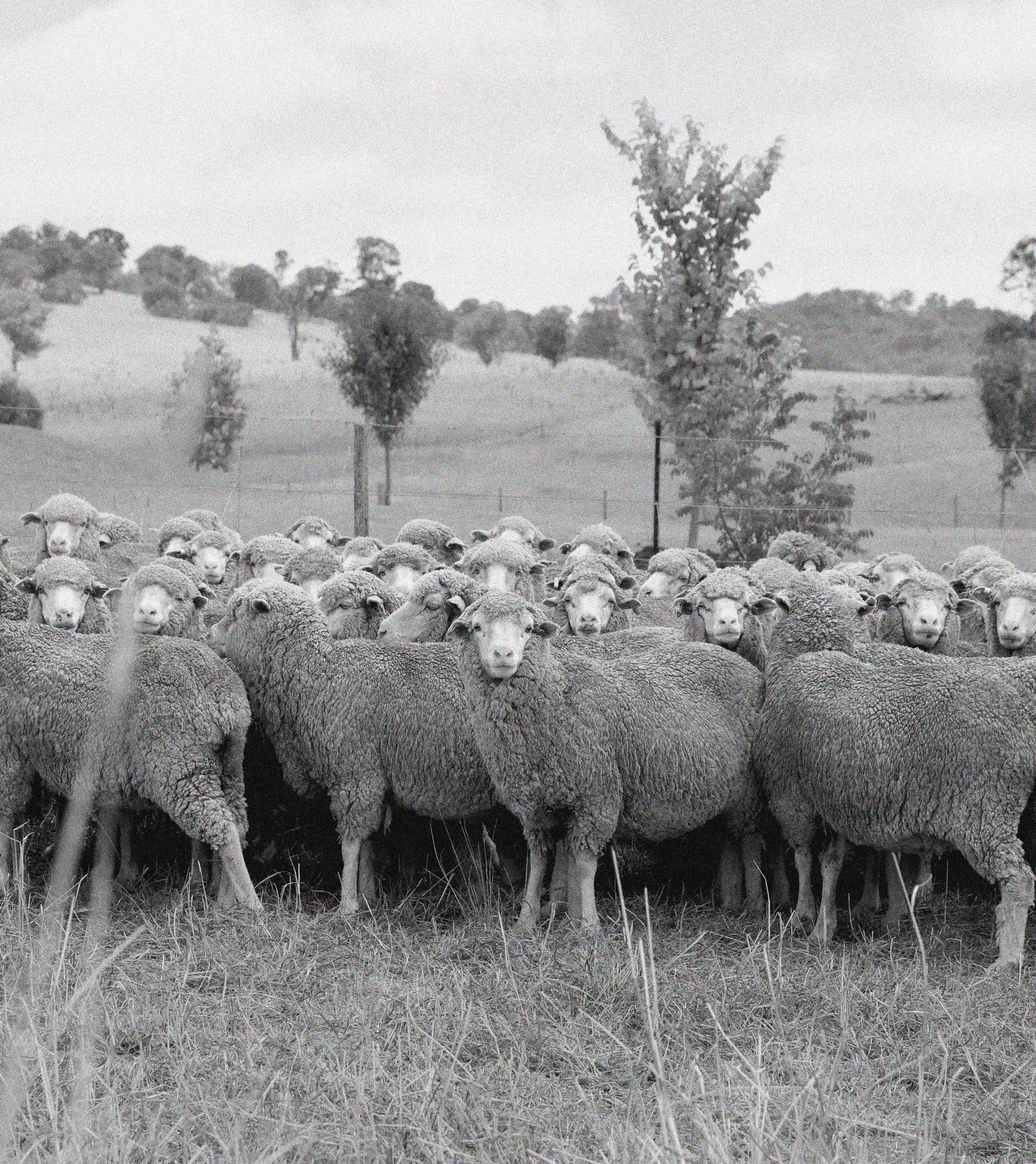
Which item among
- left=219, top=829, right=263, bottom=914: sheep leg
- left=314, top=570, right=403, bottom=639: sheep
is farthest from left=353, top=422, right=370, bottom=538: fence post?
left=219, top=829, right=263, bottom=914: sheep leg

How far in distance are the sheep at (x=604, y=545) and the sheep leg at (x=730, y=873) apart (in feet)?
11.4

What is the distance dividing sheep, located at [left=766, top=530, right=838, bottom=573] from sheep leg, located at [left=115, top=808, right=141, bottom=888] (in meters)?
5.08

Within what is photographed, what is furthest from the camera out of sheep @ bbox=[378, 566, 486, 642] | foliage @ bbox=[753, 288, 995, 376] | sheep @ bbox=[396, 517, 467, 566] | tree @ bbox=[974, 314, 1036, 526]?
foliage @ bbox=[753, 288, 995, 376]

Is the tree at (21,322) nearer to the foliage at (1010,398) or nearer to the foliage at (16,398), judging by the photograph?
the foliage at (16,398)

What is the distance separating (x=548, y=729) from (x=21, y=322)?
2018 inches

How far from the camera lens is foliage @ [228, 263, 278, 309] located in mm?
91375

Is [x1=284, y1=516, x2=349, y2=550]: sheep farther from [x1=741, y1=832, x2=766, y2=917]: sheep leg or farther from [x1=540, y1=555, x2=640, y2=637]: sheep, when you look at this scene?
[x1=741, y1=832, x2=766, y2=917]: sheep leg

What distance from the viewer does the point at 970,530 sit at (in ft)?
92.2

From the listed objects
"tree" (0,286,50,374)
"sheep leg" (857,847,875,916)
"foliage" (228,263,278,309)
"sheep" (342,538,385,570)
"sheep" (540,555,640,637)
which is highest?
"foliage" (228,263,278,309)

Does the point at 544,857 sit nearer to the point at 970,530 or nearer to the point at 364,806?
the point at 364,806

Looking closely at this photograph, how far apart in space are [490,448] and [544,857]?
1447 inches

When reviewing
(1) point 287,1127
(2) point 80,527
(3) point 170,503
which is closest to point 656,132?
(2) point 80,527

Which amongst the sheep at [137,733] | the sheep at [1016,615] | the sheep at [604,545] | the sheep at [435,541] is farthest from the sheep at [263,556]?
the sheep at [1016,615]

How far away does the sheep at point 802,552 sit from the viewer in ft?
31.4
